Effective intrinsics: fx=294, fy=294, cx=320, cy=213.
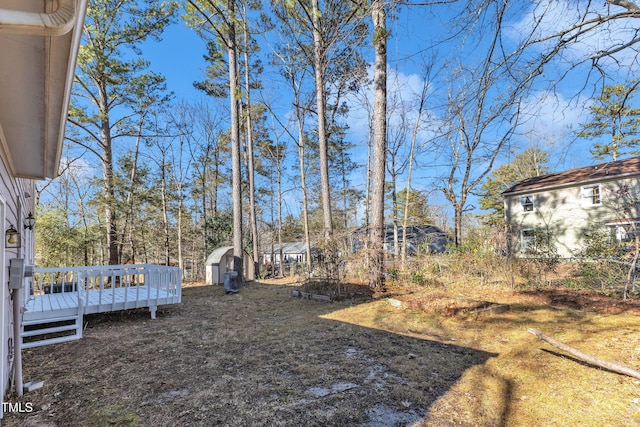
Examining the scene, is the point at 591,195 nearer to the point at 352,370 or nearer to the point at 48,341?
the point at 352,370

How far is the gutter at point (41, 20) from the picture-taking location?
1.10m

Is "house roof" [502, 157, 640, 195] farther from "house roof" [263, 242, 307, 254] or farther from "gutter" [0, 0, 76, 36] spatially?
"house roof" [263, 242, 307, 254]

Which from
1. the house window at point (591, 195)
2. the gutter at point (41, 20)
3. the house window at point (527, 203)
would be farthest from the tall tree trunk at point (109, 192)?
the house window at point (591, 195)

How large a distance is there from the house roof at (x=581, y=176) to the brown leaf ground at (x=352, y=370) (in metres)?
11.1

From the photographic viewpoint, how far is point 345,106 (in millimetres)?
15547

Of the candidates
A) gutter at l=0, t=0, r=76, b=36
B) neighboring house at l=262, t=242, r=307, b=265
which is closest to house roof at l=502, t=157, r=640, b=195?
gutter at l=0, t=0, r=76, b=36

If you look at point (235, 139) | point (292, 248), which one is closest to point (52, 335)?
point (235, 139)

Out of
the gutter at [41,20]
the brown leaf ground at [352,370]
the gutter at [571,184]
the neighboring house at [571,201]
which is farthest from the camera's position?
the neighboring house at [571,201]

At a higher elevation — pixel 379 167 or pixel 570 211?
pixel 379 167

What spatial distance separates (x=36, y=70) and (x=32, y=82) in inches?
8.0

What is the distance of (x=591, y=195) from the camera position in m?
13.6

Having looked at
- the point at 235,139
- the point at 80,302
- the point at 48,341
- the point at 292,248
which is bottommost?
the point at 48,341

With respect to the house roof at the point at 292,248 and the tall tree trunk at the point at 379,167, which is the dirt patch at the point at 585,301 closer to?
the tall tree trunk at the point at 379,167

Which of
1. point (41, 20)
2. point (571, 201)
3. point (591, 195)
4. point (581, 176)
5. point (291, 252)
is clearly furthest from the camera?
point (291, 252)
